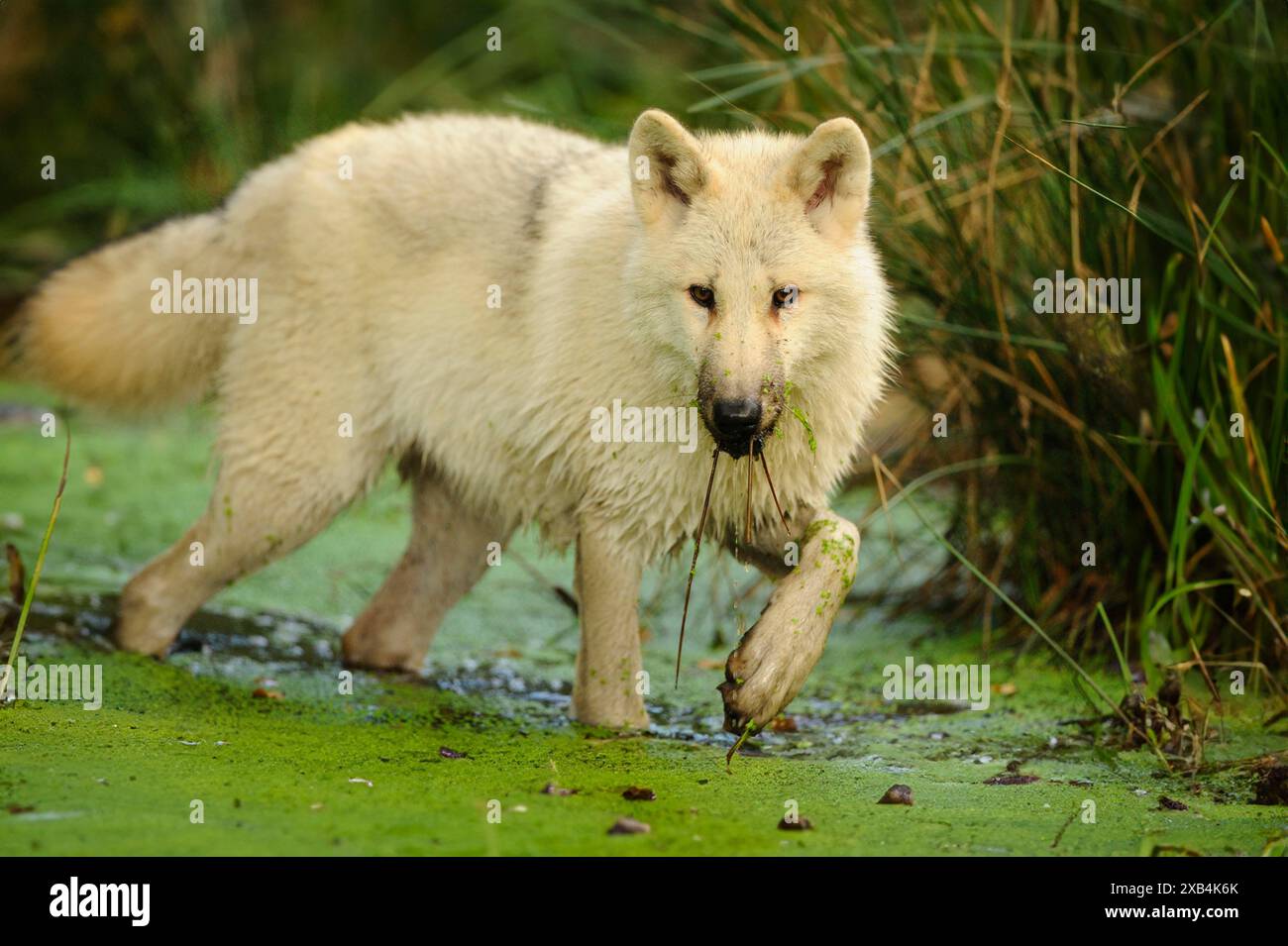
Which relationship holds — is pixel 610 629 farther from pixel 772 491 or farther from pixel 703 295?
pixel 703 295

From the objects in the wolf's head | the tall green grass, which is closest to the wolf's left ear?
the wolf's head

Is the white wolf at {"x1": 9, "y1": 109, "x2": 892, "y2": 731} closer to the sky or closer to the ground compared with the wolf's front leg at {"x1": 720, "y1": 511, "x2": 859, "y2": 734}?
closer to the sky

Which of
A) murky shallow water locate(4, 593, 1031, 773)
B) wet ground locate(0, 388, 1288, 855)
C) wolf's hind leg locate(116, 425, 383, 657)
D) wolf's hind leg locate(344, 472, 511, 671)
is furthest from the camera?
wolf's hind leg locate(344, 472, 511, 671)

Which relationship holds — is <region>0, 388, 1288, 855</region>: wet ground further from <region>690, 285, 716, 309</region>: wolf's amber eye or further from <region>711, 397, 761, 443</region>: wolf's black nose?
<region>690, 285, 716, 309</region>: wolf's amber eye

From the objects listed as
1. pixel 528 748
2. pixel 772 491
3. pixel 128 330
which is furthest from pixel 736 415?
pixel 128 330

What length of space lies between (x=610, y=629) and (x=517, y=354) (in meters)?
1.05

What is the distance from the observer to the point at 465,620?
762cm

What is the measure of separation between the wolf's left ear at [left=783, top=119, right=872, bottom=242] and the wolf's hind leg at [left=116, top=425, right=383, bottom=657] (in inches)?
80.4

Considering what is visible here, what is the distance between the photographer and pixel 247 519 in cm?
594

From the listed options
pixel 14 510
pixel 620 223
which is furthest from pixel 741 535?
pixel 14 510

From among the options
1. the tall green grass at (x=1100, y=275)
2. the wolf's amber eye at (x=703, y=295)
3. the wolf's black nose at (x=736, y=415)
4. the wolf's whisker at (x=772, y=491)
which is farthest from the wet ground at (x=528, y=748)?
the wolf's amber eye at (x=703, y=295)

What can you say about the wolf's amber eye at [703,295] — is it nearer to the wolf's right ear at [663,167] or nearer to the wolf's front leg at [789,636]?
the wolf's right ear at [663,167]

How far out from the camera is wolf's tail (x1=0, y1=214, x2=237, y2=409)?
6.23 meters

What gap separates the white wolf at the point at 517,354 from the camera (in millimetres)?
4797
